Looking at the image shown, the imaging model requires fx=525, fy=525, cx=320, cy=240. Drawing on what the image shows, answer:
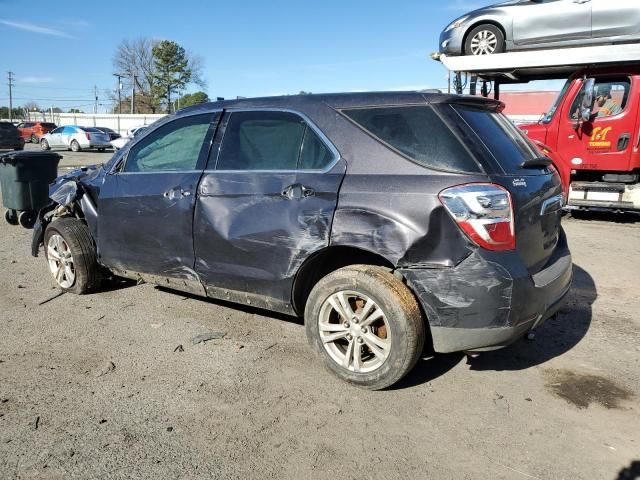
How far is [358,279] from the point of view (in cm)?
311

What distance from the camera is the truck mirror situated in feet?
28.1

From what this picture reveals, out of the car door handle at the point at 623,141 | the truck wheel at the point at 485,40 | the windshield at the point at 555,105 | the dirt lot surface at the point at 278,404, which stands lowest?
the dirt lot surface at the point at 278,404

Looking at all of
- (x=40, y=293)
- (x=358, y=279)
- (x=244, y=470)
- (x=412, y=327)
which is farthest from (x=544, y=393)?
(x=40, y=293)

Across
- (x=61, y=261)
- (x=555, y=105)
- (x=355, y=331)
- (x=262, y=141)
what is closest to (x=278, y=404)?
(x=355, y=331)

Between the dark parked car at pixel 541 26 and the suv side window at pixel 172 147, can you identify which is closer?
the suv side window at pixel 172 147

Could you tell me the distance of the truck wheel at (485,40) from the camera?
995 cm

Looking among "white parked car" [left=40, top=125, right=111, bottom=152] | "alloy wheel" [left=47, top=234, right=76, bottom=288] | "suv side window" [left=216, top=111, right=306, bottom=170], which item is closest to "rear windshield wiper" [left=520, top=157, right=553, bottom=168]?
"suv side window" [left=216, top=111, right=306, bottom=170]

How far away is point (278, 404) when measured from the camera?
3.08m

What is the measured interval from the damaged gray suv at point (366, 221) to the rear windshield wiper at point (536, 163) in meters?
0.05

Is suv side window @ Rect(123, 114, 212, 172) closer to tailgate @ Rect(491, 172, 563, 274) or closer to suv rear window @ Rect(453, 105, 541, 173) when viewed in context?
suv rear window @ Rect(453, 105, 541, 173)

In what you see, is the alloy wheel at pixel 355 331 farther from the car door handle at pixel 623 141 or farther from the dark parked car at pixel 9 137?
the dark parked car at pixel 9 137

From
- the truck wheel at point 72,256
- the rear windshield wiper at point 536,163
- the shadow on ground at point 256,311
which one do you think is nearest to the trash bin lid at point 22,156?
the truck wheel at point 72,256

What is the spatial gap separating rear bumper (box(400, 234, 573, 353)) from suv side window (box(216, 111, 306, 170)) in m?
1.19

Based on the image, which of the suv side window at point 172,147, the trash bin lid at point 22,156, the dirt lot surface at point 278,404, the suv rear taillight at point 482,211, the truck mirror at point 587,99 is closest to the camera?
the dirt lot surface at point 278,404
